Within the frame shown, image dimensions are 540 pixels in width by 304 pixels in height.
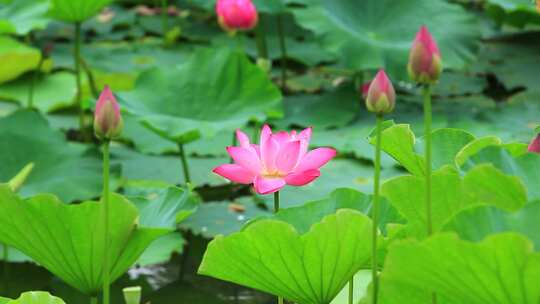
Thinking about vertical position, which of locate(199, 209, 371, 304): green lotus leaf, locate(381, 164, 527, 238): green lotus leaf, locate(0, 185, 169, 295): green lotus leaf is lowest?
locate(0, 185, 169, 295): green lotus leaf

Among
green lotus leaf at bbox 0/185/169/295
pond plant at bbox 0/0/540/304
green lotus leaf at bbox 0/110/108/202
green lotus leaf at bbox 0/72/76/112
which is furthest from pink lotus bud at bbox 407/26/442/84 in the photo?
green lotus leaf at bbox 0/72/76/112

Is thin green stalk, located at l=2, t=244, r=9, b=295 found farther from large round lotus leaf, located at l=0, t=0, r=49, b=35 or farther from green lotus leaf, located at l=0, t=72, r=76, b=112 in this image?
green lotus leaf, located at l=0, t=72, r=76, b=112

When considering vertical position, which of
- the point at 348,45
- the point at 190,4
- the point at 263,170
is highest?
the point at 263,170

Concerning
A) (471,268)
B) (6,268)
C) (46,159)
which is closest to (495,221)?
(471,268)

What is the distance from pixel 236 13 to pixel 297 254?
1710mm

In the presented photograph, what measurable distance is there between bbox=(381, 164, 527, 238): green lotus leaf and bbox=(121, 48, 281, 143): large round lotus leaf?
1320mm

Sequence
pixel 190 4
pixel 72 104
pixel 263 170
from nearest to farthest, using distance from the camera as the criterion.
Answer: pixel 263 170
pixel 72 104
pixel 190 4

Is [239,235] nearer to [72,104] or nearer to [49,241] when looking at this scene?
[49,241]

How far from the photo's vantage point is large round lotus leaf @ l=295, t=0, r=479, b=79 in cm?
306

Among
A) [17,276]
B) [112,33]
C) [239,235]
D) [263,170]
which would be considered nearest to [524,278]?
[239,235]

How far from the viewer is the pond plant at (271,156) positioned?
116cm

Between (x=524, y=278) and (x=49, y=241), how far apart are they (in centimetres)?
66

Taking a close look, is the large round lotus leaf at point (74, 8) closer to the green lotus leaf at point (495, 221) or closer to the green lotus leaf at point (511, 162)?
the green lotus leaf at point (511, 162)

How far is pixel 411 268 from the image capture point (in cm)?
108
